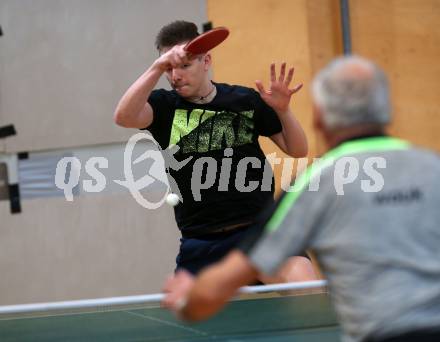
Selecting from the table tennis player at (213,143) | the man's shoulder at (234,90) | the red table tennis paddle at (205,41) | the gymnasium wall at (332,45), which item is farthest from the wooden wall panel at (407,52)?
the red table tennis paddle at (205,41)

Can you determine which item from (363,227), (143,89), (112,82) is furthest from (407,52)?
(363,227)

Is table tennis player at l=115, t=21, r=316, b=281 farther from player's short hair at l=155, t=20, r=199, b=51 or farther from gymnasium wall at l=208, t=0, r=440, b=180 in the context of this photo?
gymnasium wall at l=208, t=0, r=440, b=180

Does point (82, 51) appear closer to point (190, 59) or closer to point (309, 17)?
point (309, 17)

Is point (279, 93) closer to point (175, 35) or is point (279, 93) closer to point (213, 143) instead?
point (213, 143)

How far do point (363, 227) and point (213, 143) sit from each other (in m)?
2.36

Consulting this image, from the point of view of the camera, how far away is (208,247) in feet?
13.5

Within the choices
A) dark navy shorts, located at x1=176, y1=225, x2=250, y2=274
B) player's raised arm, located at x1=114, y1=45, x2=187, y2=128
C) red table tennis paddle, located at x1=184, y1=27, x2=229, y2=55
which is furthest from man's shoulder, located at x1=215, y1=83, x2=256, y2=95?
dark navy shorts, located at x1=176, y1=225, x2=250, y2=274

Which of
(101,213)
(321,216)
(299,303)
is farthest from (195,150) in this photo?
(101,213)

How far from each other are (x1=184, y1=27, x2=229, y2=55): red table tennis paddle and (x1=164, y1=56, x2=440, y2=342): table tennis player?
209cm

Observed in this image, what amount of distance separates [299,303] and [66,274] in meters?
3.09

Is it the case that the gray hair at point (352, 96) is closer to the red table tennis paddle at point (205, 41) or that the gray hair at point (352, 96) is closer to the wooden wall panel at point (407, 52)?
the red table tennis paddle at point (205, 41)

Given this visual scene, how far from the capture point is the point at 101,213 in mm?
6754

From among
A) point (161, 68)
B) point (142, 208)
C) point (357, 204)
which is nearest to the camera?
point (357, 204)

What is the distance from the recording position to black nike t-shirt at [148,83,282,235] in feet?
13.4
